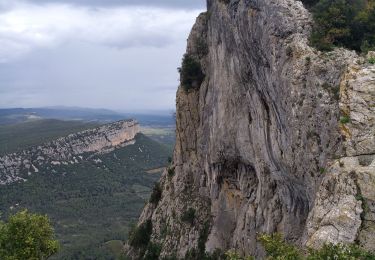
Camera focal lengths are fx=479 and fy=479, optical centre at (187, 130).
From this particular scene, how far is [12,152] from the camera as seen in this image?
18050 centimetres

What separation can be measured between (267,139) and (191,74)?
80.1ft

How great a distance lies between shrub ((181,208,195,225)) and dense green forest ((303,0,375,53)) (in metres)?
30.0

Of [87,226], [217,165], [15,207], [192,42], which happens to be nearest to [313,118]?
[217,165]

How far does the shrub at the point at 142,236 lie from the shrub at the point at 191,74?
19.1 metres

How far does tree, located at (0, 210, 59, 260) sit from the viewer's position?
36062 millimetres

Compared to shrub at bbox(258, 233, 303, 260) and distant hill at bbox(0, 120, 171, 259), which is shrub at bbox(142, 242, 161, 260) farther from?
distant hill at bbox(0, 120, 171, 259)

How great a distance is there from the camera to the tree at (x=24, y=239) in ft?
118

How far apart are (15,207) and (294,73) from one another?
5897 inches

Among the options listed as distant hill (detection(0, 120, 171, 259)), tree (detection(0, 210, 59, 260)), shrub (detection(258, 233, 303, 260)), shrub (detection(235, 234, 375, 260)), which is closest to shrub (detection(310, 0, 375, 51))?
shrub (detection(258, 233, 303, 260))

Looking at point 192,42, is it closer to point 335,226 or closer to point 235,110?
A: point 235,110

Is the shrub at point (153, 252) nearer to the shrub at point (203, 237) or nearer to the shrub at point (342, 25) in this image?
the shrub at point (203, 237)

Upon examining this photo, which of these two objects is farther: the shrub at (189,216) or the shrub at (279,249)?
the shrub at (189,216)

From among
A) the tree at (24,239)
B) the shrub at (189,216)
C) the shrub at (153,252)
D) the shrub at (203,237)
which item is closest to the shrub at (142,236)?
the shrub at (153,252)

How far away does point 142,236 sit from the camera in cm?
6241
